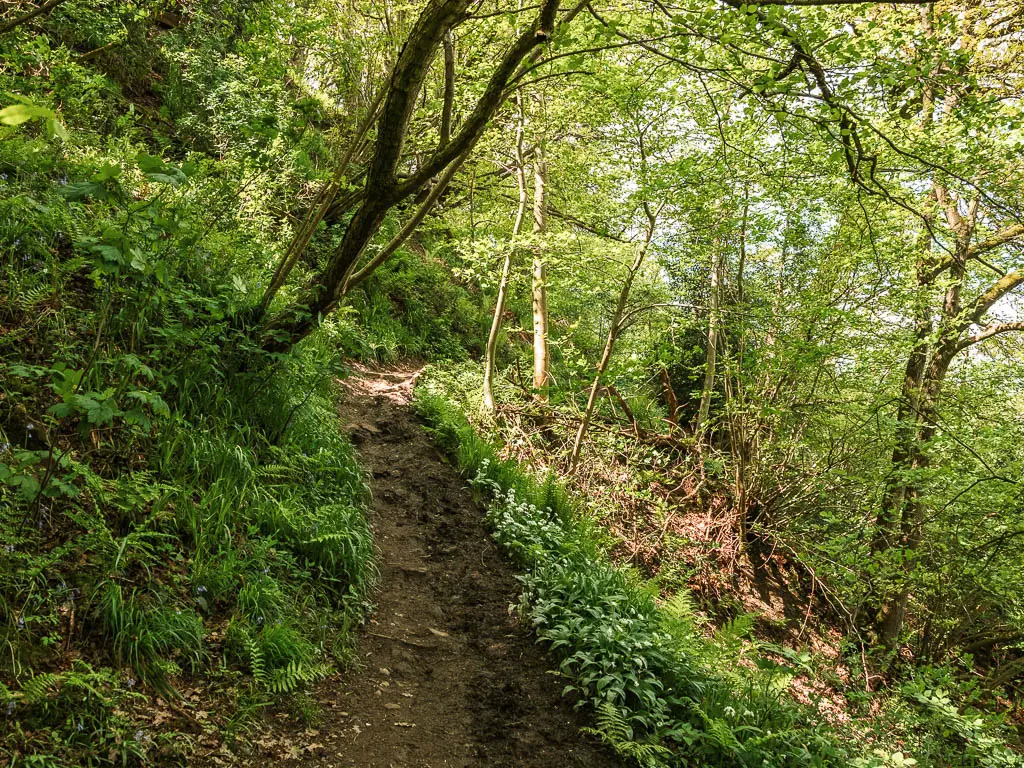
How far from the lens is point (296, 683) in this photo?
3.49 metres

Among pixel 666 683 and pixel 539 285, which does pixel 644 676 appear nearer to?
pixel 666 683

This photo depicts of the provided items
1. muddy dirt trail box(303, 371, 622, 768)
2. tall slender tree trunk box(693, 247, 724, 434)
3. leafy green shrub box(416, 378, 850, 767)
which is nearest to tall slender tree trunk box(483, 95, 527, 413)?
muddy dirt trail box(303, 371, 622, 768)

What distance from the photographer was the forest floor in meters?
3.50

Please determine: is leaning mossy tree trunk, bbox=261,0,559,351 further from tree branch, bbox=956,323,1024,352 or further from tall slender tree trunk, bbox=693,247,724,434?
tree branch, bbox=956,323,1024,352

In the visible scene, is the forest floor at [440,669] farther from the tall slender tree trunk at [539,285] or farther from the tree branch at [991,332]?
the tree branch at [991,332]

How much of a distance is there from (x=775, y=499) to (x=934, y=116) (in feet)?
20.9

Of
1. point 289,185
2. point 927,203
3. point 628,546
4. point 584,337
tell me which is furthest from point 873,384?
A: point 289,185

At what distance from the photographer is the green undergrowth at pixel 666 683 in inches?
149

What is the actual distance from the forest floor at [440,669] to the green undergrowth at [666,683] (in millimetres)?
207

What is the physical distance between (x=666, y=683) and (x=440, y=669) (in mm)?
1694

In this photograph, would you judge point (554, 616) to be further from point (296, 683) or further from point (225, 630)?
point (225, 630)

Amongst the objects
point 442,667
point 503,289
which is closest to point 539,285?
point 503,289

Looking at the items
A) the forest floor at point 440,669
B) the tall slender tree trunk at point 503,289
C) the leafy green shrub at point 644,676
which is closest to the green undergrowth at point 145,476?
the forest floor at point 440,669

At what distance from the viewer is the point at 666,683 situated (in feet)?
14.3
